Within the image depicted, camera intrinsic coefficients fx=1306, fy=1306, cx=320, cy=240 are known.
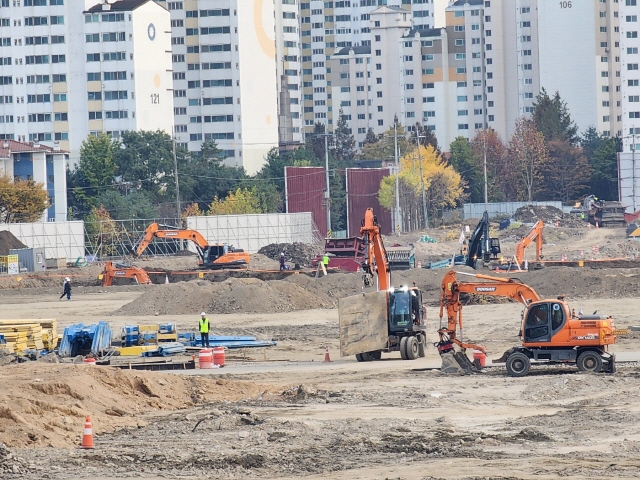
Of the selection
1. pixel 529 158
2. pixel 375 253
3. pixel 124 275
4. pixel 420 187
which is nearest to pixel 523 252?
pixel 124 275

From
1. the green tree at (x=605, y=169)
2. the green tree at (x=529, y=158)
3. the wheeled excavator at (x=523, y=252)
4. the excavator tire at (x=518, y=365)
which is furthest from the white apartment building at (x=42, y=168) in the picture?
the excavator tire at (x=518, y=365)

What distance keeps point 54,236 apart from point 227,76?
54431 mm

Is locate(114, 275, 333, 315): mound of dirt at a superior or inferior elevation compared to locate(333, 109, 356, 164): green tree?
inferior

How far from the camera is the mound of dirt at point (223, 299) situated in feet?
164

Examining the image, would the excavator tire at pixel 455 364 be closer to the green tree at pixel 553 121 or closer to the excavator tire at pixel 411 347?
the excavator tire at pixel 411 347

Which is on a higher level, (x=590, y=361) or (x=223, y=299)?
(x=223, y=299)

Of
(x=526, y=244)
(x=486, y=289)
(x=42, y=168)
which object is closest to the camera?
(x=486, y=289)

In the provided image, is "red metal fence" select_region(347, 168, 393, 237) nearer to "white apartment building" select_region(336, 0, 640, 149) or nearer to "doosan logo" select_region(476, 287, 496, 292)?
"white apartment building" select_region(336, 0, 640, 149)

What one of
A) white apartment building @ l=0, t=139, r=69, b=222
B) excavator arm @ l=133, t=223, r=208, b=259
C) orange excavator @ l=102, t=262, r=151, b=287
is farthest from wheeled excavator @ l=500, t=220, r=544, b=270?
white apartment building @ l=0, t=139, r=69, b=222

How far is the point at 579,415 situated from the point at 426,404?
3.39 m

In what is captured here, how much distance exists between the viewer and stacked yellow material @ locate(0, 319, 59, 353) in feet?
117

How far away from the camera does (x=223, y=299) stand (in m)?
50.2

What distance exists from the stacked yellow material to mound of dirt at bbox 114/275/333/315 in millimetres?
12350

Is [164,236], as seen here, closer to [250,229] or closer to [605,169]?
[250,229]
